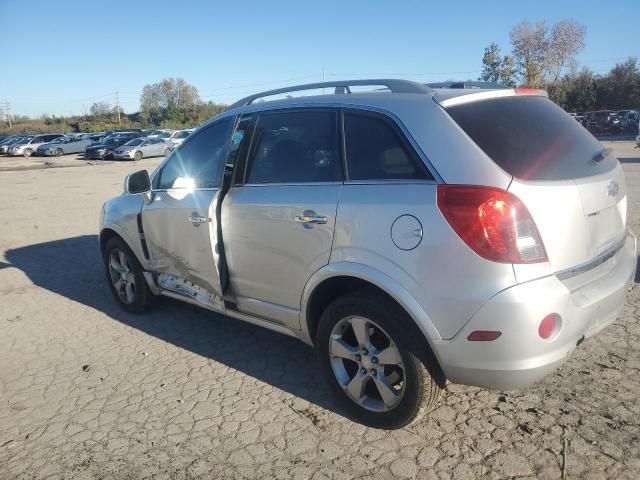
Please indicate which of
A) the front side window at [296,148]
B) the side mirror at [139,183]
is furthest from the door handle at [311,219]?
the side mirror at [139,183]

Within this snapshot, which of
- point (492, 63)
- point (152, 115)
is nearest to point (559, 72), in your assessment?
point (492, 63)

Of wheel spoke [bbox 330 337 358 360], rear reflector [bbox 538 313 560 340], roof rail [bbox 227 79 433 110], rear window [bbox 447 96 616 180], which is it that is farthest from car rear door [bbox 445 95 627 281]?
wheel spoke [bbox 330 337 358 360]

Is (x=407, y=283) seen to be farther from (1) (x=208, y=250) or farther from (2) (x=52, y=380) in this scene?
(2) (x=52, y=380)

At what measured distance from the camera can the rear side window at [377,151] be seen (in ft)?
8.87

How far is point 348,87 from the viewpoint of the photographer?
11.0 feet

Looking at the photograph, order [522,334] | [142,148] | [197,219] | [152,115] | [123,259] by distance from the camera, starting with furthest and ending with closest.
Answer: [152,115] < [142,148] < [123,259] < [197,219] < [522,334]

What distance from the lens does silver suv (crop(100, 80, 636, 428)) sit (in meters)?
2.40

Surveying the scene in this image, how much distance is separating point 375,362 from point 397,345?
0.24 meters

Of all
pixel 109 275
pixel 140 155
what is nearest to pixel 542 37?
pixel 140 155

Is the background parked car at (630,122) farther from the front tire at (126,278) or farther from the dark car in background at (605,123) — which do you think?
the front tire at (126,278)

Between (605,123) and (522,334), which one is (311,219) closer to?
(522,334)

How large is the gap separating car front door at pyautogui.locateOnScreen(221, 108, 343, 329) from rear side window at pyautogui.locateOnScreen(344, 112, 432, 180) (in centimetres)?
11

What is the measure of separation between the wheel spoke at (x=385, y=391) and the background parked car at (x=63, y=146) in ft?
144

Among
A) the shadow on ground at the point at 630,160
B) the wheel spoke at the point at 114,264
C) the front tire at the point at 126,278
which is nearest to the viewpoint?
the front tire at the point at 126,278
